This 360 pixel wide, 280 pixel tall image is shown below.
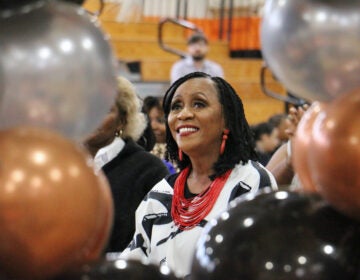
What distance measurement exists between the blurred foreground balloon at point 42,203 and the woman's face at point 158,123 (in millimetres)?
3254

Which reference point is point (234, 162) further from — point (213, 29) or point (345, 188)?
point (213, 29)

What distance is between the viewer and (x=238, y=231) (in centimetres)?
90

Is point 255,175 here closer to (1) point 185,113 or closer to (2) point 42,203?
(1) point 185,113

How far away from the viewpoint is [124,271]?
916 mm

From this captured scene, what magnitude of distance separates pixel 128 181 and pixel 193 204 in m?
0.60

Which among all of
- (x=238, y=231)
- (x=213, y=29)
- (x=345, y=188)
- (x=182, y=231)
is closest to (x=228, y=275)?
(x=238, y=231)

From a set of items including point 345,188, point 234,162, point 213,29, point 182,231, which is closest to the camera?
point 345,188

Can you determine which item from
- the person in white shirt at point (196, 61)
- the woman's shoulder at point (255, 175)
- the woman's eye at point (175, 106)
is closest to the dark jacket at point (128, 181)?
the woman's eye at point (175, 106)

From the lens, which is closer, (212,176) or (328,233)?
(328,233)

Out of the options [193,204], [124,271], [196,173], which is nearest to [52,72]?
[124,271]

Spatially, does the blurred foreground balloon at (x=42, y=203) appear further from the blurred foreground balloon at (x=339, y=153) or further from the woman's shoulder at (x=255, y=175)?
the woman's shoulder at (x=255, y=175)

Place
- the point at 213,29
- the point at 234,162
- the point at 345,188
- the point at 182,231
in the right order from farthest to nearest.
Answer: the point at 213,29, the point at 234,162, the point at 182,231, the point at 345,188

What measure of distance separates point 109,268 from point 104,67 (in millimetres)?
228

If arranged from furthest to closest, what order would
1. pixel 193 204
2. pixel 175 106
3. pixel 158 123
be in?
pixel 158 123, pixel 175 106, pixel 193 204
